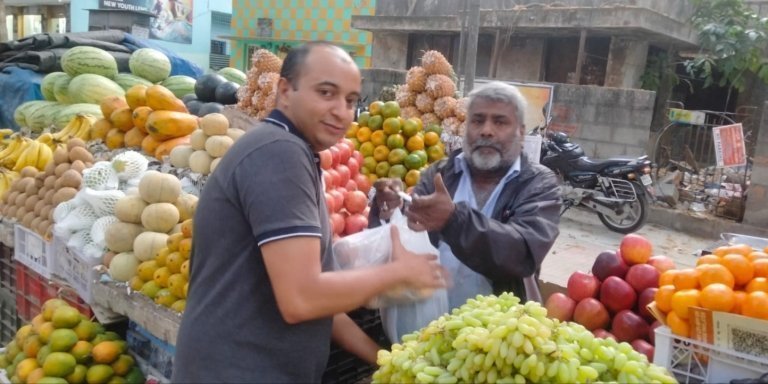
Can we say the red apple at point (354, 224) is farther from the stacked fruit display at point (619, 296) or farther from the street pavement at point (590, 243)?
the street pavement at point (590, 243)

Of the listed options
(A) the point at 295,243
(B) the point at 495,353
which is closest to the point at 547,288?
(B) the point at 495,353

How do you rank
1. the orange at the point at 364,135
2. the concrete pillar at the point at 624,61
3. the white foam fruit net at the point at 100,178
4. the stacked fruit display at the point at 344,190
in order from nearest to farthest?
the stacked fruit display at the point at 344,190 < the white foam fruit net at the point at 100,178 < the orange at the point at 364,135 < the concrete pillar at the point at 624,61

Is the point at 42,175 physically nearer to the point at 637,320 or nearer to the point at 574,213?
the point at 637,320

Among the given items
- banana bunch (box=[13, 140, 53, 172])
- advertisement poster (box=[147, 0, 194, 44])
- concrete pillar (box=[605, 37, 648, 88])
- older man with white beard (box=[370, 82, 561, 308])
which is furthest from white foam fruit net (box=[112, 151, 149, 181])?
Result: advertisement poster (box=[147, 0, 194, 44])

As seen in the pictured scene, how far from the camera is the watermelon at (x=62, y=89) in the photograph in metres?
7.05

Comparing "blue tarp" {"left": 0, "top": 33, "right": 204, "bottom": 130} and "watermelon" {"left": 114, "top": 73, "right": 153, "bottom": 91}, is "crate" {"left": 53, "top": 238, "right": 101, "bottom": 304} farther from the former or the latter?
A: "blue tarp" {"left": 0, "top": 33, "right": 204, "bottom": 130}

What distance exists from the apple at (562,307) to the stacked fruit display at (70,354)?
2.08 meters

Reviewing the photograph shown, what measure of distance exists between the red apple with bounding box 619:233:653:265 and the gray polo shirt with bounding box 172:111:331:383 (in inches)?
58.7

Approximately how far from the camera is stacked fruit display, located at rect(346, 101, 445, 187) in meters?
4.44

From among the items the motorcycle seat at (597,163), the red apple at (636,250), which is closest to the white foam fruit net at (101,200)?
the red apple at (636,250)

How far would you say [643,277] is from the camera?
2.36m

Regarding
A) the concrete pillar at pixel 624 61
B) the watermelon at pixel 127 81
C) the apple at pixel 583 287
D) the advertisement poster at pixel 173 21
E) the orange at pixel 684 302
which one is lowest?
the apple at pixel 583 287

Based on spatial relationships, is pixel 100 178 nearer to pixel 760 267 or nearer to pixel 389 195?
pixel 389 195

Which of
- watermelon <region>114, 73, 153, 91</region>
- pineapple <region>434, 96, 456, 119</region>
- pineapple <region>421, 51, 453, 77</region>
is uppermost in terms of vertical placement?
pineapple <region>421, 51, 453, 77</region>
